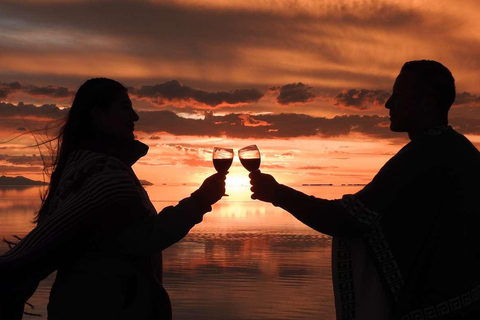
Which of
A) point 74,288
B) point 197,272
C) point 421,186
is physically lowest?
point 197,272

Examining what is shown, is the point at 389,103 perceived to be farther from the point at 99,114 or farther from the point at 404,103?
the point at 99,114

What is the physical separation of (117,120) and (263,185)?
952 mm

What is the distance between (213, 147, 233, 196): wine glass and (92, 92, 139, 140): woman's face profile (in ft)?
2.58

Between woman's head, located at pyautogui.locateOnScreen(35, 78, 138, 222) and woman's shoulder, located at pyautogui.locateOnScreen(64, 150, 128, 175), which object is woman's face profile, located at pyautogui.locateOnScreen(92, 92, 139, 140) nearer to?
woman's head, located at pyautogui.locateOnScreen(35, 78, 138, 222)

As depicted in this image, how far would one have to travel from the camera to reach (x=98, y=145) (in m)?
3.73

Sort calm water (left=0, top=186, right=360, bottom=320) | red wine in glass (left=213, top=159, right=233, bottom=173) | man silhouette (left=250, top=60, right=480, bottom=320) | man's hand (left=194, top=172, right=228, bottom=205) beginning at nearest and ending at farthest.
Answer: man silhouette (left=250, top=60, right=480, bottom=320), man's hand (left=194, top=172, right=228, bottom=205), red wine in glass (left=213, top=159, right=233, bottom=173), calm water (left=0, top=186, right=360, bottom=320)

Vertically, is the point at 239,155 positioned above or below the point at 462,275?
above

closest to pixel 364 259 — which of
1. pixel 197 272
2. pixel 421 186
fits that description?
pixel 421 186

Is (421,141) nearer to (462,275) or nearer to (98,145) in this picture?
(462,275)

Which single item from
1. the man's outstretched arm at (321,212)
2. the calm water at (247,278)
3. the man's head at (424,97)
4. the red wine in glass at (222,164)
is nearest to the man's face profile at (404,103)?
the man's head at (424,97)

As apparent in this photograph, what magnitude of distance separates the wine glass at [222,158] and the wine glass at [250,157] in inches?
4.6

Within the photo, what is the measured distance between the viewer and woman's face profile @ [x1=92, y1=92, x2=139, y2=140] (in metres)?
3.83

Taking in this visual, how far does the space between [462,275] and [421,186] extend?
0.51m

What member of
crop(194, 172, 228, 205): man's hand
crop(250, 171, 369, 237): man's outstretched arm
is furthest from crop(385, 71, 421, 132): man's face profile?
crop(194, 172, 228, 205): man's hand
